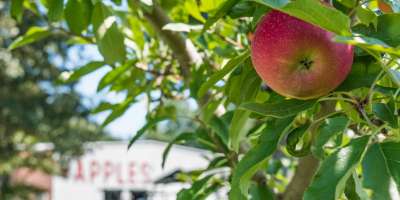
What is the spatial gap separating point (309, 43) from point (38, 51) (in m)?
9.97

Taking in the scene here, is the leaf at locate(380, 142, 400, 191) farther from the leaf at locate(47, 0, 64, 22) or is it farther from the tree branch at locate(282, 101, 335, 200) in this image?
the leaf at locate(47, 0, 64, 22)

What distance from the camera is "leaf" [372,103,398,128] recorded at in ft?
2.40

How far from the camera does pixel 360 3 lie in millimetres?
801

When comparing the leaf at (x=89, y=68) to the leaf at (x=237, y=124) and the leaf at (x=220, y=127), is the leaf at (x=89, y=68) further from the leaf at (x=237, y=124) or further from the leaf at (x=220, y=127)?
the leaf at (x=237, y=124)

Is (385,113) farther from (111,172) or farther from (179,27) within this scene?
(111,172)

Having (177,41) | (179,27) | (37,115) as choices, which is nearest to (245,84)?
(179,27)

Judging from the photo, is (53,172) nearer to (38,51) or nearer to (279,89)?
(38,51)

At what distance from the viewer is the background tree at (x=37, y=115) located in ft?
32.8

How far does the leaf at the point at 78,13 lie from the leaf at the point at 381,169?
748 mm

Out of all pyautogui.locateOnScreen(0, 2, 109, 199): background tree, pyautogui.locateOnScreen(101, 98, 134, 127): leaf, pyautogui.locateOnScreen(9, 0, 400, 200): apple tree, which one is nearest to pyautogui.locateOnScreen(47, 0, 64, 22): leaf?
pyautogui.locateOnScreen(9, 0, 400, 200): apple tree

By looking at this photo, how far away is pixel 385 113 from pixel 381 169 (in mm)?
115

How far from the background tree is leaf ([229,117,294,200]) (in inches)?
372

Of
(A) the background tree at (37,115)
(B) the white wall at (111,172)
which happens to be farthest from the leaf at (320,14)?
(B) the white wall at (111,172)

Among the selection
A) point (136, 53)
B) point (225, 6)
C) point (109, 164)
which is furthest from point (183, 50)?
point (109, 164)
